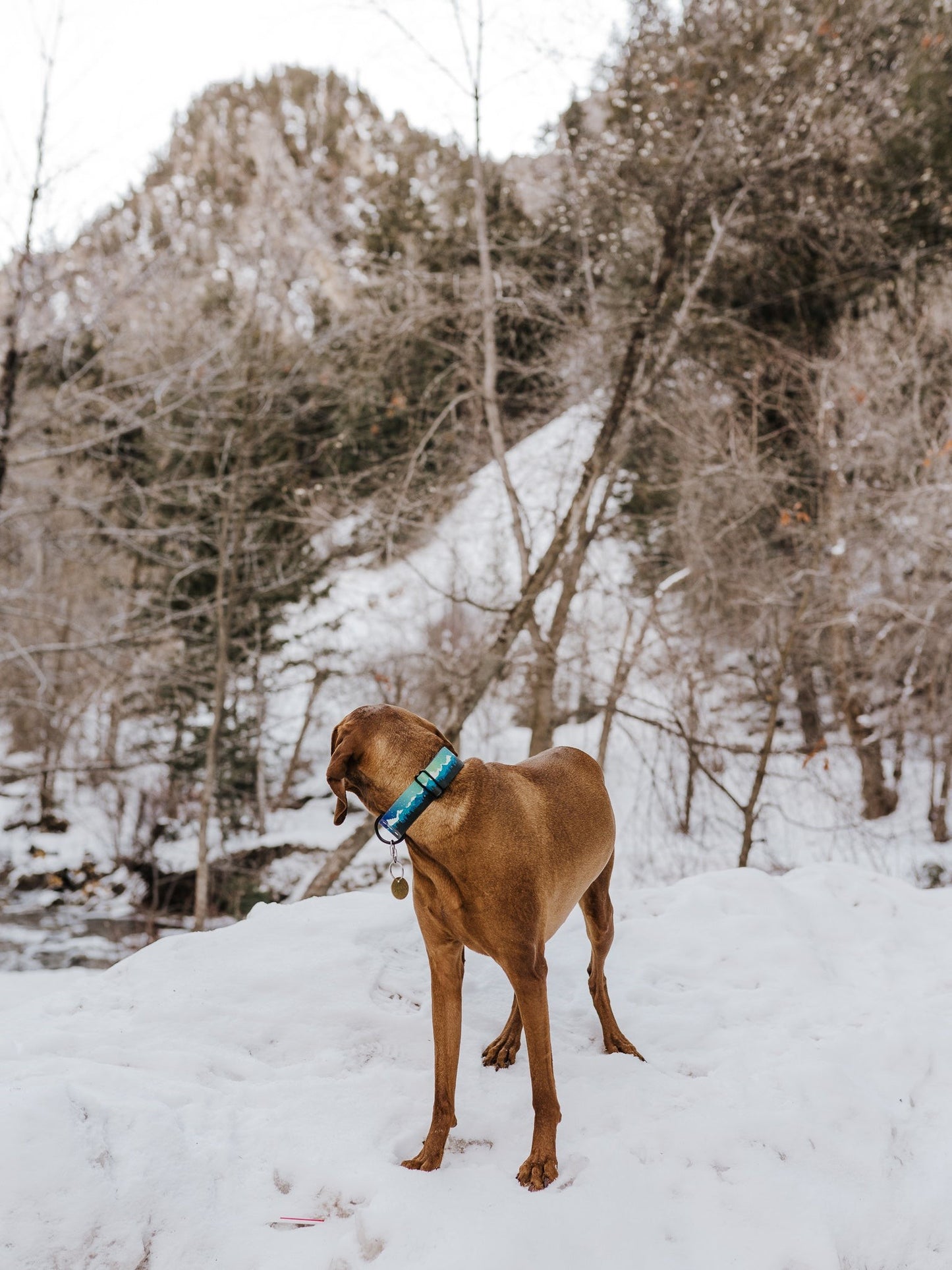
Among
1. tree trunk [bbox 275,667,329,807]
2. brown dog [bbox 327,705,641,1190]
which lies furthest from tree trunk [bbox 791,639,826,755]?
brown dog [bbox 327,705,641,1190]

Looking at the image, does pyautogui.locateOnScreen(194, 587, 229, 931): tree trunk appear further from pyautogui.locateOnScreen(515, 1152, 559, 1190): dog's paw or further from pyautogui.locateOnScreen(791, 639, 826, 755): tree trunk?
pyautogui.locateOnScreen(515, 1152, 559, 1190): dog's paw

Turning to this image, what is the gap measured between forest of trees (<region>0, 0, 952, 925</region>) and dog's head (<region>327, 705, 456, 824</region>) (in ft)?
14.8

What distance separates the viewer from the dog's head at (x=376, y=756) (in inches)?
80.9

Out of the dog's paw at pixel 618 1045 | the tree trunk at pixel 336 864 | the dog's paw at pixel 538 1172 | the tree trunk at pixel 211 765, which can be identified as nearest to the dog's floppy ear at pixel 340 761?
the dog's paw at pixel 538 1172

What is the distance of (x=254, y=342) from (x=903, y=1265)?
1480 centimetres

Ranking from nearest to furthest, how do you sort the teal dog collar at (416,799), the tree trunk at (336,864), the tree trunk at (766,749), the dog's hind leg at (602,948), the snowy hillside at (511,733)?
the teal dog collar at (416,799), the dog's hind leg at (602,948), the tree trunk at (336,864), the tree trunk at (766,749), the snowy hillside at (511,733)

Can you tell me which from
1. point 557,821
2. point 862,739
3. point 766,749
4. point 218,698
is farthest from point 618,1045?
point 862,739

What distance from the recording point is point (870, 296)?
1330 cm

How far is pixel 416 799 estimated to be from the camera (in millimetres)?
2012

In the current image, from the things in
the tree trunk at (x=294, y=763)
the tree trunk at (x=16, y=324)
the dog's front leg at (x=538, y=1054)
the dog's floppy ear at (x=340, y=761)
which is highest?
the tree trunk at (x=16, y=324)

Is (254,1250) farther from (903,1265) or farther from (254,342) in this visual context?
(254,342)

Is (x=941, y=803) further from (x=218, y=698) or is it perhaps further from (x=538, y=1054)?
(x=538, y=1054)

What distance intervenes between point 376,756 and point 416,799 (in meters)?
0.17

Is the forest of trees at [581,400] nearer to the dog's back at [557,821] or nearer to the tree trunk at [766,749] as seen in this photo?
the tree trunk at [766,749]
